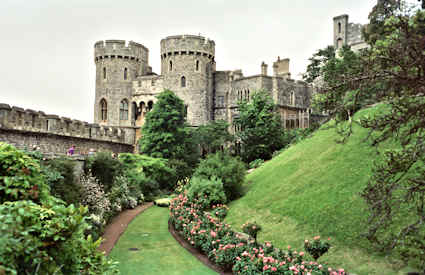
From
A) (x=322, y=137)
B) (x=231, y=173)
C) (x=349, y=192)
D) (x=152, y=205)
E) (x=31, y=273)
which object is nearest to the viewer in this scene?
(x=31, y=273)

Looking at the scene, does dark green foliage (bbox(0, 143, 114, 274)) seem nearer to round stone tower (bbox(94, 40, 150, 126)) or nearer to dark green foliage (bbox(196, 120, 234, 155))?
dark green foliage (bbox(196, 120, 234, 155))

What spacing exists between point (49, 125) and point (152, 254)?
12675 mm

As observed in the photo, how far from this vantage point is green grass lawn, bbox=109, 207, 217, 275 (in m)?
11.4

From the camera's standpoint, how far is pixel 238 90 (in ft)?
138

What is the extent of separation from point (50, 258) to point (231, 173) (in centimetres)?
1528

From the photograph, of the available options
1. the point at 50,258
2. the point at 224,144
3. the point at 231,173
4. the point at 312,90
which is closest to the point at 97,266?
the point at 50,258

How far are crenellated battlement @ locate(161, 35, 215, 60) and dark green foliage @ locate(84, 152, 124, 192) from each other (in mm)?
23669

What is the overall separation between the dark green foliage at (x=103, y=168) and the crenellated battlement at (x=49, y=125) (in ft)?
14.2

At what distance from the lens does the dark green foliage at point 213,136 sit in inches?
1437

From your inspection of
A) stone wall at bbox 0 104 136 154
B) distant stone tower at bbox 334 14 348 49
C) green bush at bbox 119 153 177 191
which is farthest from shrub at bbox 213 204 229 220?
distant stone tower at bbox 334 14 348 49

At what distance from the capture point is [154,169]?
27.7 meters

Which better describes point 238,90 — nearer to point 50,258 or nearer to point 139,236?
point 139,236

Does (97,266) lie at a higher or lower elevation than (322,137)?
lower

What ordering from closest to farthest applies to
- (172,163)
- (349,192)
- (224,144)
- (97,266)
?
(97,266), (349,192), (172,163), (224,144)
